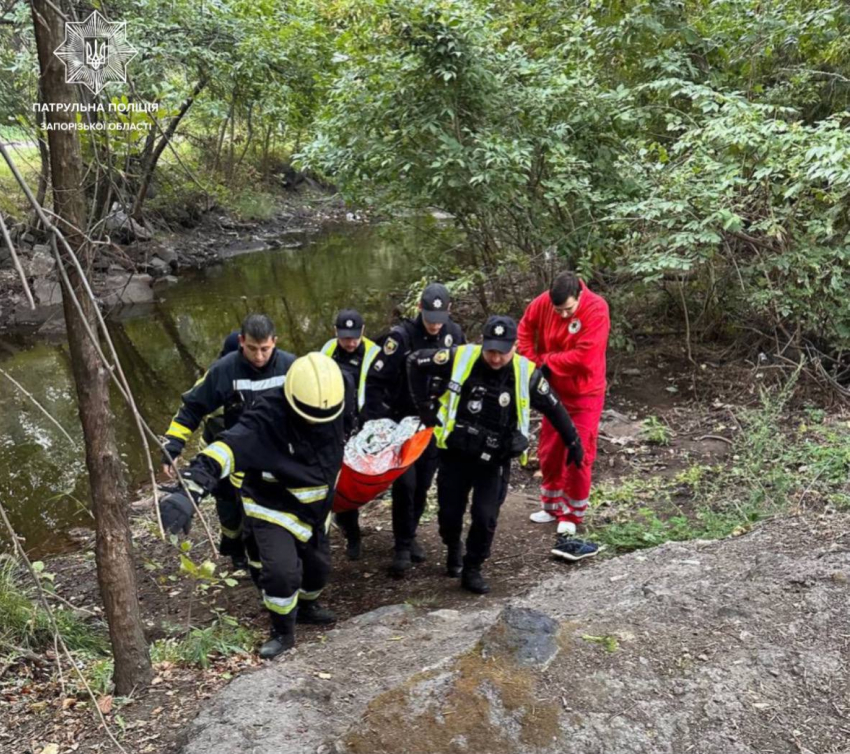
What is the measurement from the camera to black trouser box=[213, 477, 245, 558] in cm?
471

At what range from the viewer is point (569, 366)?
16.4 ft

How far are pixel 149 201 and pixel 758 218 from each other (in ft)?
48.5

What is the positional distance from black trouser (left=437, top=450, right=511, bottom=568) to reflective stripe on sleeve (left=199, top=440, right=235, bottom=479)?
1.33m

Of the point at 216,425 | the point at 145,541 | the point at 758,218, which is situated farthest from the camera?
the point at 758,218

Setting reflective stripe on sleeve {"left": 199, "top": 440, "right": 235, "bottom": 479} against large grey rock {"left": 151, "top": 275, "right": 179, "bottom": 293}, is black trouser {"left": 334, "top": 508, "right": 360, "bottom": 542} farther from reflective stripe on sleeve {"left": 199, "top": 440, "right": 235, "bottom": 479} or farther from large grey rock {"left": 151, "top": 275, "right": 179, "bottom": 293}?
large grey rock {"left": 151, "top": 275, "right": 179, "bottom": 293}

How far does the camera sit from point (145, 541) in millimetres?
6309

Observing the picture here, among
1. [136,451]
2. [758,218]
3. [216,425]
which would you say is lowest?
[136,451]

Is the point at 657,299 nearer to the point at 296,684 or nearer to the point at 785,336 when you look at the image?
the point at 785,336

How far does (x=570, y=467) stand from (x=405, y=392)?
1.26m

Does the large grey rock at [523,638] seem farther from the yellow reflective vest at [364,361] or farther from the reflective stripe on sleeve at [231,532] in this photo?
the reflective stripe on sleeve at [231,532]

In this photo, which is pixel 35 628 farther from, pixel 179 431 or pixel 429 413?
pixel 429 413

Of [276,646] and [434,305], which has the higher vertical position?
Result: [434,305]

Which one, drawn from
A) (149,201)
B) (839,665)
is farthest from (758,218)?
(149,201)

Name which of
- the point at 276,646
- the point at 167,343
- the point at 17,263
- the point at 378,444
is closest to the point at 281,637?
the point at 276,646
